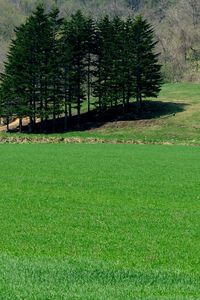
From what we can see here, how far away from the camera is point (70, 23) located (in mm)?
72812

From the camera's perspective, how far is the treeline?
69.8m

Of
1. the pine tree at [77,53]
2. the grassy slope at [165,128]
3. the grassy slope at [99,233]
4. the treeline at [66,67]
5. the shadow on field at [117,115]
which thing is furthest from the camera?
the pine tree at [77,53]

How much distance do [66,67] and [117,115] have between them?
9589 millimetres

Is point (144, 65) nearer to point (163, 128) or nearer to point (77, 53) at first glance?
point (77, 53)

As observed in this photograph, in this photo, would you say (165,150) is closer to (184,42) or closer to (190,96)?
(190,96)

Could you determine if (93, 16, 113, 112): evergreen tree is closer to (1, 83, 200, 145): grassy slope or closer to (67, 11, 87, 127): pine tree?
(67, 11, 87, 127): pine tree

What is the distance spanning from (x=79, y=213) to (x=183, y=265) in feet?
23.1

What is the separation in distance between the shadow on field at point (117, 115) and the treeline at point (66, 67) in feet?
2.88

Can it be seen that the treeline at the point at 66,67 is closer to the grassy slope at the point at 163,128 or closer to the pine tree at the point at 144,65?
the pine tree at the point at 144,65

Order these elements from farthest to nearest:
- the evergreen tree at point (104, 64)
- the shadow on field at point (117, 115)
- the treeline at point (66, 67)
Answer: the evergreen tree at point (104, 64), the treeline at point (66, 67), the shadow on field at point (117, 115)

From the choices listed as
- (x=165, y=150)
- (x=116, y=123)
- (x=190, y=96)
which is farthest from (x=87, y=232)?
(x=190, y=96)

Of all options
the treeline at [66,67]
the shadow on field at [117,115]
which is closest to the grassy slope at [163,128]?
the shadow on field at [117,115]

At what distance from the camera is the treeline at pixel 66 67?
6975 cm

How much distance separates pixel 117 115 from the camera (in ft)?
240
